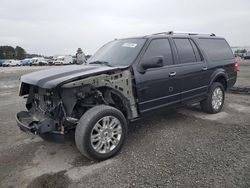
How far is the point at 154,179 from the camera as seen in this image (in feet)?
9.38

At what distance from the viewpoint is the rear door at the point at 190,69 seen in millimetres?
4621

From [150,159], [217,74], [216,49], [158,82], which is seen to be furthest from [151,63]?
[216,49]

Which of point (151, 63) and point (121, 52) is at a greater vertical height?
point (121, 52)

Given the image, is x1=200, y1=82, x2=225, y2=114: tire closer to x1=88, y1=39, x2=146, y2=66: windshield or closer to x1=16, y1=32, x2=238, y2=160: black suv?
x1=16, y1=32, x2=238, y2=160: black suv

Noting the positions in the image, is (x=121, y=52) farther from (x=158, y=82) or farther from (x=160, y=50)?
(x=158, y=82)

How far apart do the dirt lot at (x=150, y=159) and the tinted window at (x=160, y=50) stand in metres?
1.42

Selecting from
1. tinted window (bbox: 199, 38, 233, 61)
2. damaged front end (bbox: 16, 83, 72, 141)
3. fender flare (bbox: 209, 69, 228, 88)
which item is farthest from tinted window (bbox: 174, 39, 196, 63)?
damaged front end (bbox: 16, 83, 72, 141)

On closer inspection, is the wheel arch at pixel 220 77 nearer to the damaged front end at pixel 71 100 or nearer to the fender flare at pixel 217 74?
the fender flare at pixel 217 74

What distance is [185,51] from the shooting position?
478 cm

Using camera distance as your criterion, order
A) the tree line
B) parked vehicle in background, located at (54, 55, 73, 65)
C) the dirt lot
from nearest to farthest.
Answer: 1. the dirt lot
2. parked vehicle in background, located at (54, 55, 73, 65)
3. the tree line

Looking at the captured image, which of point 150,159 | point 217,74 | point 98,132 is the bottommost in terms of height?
point 150,159

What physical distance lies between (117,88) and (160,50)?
126 cm

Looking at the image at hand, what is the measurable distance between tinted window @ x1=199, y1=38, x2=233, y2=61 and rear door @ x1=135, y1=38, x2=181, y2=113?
4.39ft

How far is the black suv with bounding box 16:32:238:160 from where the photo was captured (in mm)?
3269
